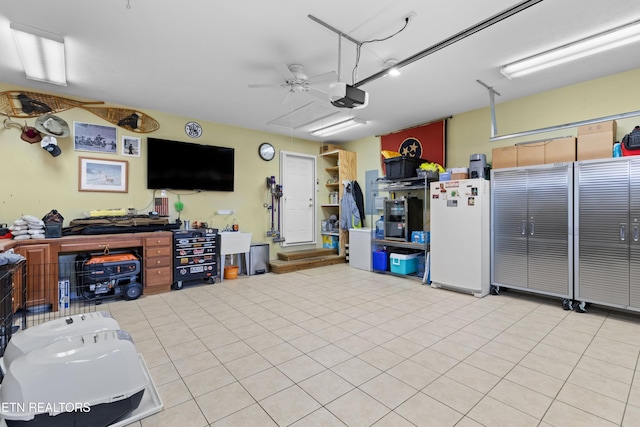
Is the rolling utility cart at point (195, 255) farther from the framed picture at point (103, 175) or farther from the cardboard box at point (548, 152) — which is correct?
the cardboard box at point (548, 152)

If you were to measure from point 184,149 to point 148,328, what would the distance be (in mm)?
3377

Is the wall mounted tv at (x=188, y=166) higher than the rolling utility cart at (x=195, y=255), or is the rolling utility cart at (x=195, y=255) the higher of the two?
the wall mounted tv at (x=188, y=166)

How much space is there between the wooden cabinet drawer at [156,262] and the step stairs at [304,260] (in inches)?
81.9

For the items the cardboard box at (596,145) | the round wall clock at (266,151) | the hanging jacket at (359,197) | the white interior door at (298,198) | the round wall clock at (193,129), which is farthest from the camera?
the hanging jacket at (359,197)

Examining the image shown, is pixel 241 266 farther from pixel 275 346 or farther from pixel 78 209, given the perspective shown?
pixel 275 346

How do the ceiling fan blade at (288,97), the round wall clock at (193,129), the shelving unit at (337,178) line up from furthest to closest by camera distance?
the shelving unit at (337,178) → the round wall clock at (193,129) → the ceiling fan blade at (288,97)

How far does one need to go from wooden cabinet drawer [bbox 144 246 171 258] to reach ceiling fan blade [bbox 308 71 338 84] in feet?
11.6

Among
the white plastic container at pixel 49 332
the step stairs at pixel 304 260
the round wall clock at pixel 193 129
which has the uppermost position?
the round wall clock at pixel 193 129

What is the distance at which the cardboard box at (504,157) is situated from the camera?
14.6 feet

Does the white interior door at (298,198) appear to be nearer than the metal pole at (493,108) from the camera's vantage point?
No

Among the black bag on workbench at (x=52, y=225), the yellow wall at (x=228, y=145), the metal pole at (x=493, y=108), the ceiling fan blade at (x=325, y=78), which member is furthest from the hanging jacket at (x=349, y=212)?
the black bag on workbench at (x=52, y=225)

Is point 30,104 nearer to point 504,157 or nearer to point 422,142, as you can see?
point 422,142

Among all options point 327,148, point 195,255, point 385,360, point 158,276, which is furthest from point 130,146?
point 385,360

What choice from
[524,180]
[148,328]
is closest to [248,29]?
[148,328]
